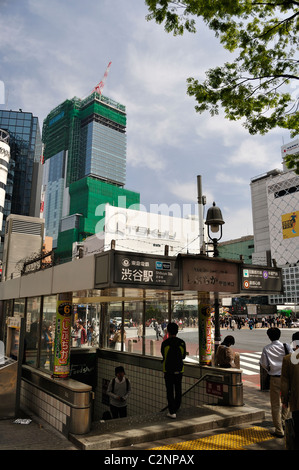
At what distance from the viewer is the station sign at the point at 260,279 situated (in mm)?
7551

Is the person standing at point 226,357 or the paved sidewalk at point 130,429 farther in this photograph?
the person standing at point 226,357

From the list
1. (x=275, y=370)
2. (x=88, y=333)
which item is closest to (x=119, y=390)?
(x=275, y=370)

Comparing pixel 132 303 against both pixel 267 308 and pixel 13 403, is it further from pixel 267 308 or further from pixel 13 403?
pixel 267 308

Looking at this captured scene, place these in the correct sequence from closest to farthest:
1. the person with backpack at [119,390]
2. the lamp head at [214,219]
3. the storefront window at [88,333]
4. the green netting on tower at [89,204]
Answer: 1. the person with backpack at [119,390]
2. the lamp head at [214,219]
3. the storefront window at [88,333]
4. the green netting on tower at [89,204]

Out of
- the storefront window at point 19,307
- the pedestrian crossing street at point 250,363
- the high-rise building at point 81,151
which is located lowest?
the pedestrian crossing street at point 250,363

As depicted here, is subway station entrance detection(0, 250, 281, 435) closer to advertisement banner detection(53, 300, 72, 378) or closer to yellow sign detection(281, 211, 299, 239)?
advertisement banner detection(53, 300, 72, 378)

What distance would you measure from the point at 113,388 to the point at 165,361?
189 centimetres

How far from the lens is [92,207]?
140 meters

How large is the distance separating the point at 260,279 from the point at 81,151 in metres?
176

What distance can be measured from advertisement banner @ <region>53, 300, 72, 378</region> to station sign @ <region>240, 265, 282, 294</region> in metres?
3.87

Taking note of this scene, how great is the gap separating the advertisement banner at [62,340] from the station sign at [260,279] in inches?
152

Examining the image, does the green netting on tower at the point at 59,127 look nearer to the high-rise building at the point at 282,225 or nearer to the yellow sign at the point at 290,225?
the high-rise building at the point at 282,225

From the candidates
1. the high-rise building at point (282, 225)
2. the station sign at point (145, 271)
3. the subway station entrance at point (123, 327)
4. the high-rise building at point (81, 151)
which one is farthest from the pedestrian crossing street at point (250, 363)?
the high-rise building at point (81, 151)

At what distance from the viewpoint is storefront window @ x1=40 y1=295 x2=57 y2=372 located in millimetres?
8398
